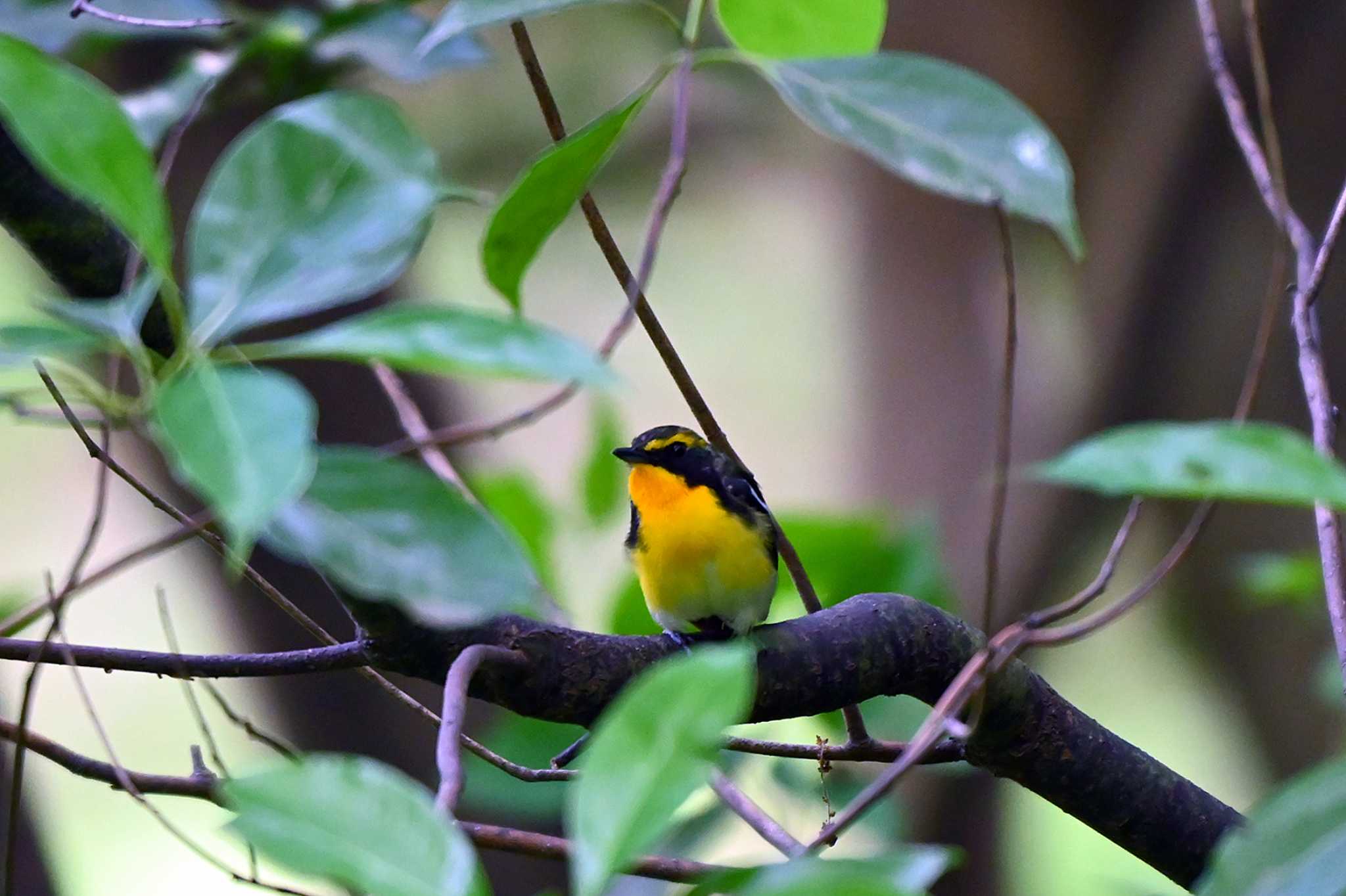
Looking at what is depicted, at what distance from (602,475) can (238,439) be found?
1764 millimetres

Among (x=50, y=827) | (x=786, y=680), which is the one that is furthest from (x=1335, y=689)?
(x=50, y=827)

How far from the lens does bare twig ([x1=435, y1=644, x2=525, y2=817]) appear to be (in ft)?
2.11

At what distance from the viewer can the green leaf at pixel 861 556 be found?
2287 millimetres

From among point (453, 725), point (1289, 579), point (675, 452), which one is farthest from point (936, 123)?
point (1289, 579)

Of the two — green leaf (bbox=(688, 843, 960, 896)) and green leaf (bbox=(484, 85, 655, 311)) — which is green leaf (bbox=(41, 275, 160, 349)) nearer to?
green leaf (bbox=(484, 85, 655, 311))

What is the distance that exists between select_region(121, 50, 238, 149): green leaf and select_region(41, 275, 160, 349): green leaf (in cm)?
97

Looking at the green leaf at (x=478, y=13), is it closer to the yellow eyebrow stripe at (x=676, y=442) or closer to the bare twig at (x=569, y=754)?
the bare twig at (x=569, y=754)

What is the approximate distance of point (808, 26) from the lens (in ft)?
2.13

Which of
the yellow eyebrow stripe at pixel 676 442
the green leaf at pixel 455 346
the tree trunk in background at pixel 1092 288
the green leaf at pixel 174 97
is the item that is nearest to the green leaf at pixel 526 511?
the yellow eyebrow stripe at pixel 676 442

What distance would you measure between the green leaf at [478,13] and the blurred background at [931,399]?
1972mm

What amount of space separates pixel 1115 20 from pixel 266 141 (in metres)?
3.87

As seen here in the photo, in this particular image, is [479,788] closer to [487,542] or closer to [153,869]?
[487,542]

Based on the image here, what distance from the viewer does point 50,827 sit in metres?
3.32

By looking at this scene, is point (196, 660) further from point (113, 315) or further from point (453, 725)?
point (113, 315)
